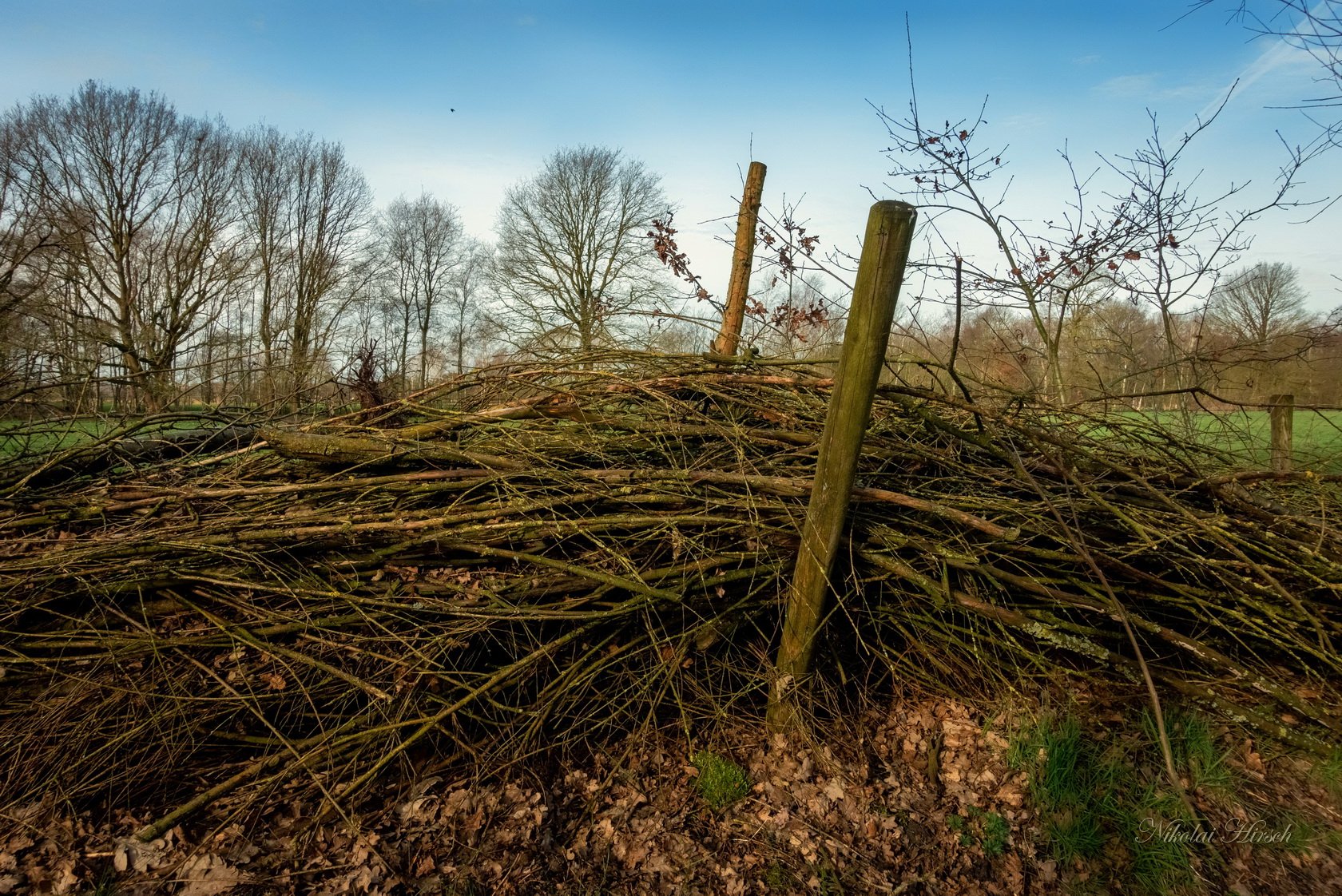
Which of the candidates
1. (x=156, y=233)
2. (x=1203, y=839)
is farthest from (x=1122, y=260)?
(x=156, y=233)

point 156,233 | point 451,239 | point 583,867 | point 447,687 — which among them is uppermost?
point 451,239

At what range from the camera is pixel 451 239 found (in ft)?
123

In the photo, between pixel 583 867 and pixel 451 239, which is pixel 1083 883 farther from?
pixel 451 239

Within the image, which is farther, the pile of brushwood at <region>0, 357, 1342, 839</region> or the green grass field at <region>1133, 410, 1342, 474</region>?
the green grass field at <region>1133, 410, 1342, 474</region>

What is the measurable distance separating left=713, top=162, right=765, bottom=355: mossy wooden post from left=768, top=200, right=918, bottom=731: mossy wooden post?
425cm

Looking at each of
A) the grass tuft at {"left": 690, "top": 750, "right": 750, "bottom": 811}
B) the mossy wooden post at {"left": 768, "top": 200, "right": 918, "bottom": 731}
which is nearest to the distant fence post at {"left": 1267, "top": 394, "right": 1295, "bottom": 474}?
the mossy wooden post at {"left": 768, "top": 200, "right": 918, "bottom": 731}

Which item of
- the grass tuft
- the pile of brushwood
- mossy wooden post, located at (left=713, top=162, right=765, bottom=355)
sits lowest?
the grass tuft

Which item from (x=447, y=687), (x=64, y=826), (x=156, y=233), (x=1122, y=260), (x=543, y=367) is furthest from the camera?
(x=156, y=233)

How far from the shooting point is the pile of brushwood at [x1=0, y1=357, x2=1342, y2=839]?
309 cm

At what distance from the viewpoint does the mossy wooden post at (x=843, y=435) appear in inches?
104

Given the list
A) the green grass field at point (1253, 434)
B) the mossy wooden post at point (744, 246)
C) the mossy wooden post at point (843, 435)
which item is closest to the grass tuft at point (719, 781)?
the mossy wooden post at point (843, 435)

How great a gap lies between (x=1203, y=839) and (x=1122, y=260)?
18.0 feet

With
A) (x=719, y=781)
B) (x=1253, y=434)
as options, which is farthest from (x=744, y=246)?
(x=719, y=781)

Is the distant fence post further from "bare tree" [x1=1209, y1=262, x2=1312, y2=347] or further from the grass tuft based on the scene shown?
the grass tuft
